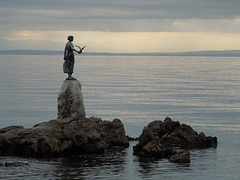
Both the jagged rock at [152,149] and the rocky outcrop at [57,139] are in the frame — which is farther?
the jagged rock at [152,149]

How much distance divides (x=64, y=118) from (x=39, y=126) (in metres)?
4.00

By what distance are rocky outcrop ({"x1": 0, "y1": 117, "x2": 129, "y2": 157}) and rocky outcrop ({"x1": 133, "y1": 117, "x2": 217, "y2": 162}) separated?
2.78 metres

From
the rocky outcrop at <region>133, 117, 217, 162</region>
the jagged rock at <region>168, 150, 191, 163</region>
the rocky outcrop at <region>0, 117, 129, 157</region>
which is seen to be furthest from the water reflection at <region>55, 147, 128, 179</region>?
the jagged rock at <region>168, 150, 191, 163</region>

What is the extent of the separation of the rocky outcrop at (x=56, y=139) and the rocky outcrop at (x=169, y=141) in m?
2.78

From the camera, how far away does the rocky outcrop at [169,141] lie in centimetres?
3541

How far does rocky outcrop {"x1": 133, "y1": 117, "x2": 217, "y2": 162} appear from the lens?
35.4m

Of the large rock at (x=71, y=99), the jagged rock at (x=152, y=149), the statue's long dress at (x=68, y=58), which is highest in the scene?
the statue's long dress at (x=68, y=58)

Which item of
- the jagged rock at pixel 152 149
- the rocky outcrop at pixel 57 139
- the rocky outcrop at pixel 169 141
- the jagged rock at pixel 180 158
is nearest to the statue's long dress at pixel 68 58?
the rocky outcrop at pixel 57 139

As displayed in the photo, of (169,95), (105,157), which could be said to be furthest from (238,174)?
(169,95)

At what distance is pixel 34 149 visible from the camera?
34.7 metres

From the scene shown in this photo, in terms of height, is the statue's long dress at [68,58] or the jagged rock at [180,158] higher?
the statue's long dress at [68,58]

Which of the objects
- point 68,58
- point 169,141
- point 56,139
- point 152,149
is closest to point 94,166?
point 56,139

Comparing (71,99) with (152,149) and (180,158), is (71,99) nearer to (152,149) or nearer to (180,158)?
(152,149)

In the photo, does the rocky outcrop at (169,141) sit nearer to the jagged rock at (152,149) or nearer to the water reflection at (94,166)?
the jagged rock at (152,149)
